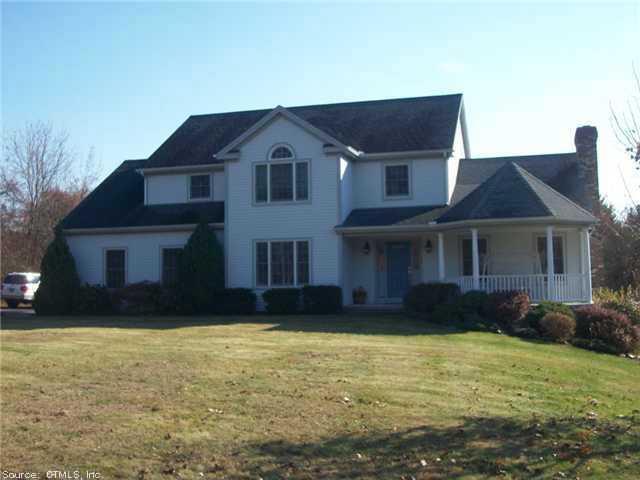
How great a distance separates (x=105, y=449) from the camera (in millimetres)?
8578

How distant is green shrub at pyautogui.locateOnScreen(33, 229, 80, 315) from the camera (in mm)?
27828

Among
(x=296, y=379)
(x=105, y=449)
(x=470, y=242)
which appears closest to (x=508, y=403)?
(x=296, y=379)

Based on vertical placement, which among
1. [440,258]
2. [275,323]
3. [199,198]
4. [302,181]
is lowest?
[275,323]

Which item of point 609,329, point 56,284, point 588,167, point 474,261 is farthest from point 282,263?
point 588,167

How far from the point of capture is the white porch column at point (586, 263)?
24344 mm

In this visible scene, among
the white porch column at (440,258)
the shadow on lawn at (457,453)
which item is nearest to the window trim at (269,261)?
the white porch column at (440,258)

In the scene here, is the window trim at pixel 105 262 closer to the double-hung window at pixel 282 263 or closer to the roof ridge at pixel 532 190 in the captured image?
the double-hung window at pixel 282 263

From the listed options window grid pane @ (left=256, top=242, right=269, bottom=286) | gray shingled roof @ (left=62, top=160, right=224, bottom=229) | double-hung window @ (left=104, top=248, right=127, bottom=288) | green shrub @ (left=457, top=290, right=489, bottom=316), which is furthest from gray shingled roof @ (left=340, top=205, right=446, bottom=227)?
double-hung window @ (left=104, top=248, right=127, bottom=288)

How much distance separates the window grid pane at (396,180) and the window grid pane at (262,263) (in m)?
4.94

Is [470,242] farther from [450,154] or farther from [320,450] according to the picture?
[320,450]

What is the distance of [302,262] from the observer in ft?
88.0

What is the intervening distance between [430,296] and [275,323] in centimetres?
496

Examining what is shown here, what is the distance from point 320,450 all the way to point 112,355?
720 centimetres

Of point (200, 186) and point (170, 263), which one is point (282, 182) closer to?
point (200, 186)
